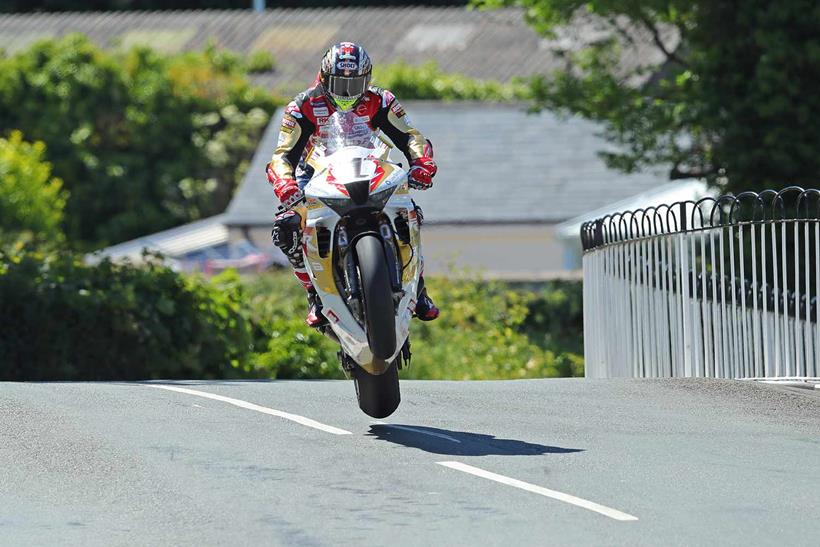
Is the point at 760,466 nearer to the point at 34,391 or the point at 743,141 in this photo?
the point at 34,391

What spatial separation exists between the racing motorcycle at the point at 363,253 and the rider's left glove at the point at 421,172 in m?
0.30

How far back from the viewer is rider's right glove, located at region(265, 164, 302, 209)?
32.3 feet

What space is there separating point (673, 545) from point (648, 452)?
2.24 m

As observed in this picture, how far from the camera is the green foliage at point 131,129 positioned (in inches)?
1977

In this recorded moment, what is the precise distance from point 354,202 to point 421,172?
797 mm

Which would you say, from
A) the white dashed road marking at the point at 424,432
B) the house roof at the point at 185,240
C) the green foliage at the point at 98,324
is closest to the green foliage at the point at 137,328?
A: the green foliage at the point at 98,324

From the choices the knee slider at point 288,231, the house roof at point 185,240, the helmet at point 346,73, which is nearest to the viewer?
the knee slider at point 288,231

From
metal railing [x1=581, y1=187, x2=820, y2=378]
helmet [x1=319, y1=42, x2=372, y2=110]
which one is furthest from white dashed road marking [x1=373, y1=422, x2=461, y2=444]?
metal railing [x1=581, y1=187, x2=820, y2=378]

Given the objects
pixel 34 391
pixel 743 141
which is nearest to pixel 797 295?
pixel 34 391

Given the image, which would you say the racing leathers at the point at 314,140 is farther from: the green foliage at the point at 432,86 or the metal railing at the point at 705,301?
the green foliage at the point at 432,86

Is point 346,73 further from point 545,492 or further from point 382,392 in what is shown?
point 545,492

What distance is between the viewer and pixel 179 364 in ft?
53.2

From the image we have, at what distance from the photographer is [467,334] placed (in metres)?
22.5

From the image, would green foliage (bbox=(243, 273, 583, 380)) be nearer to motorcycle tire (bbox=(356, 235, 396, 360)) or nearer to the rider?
the rider
